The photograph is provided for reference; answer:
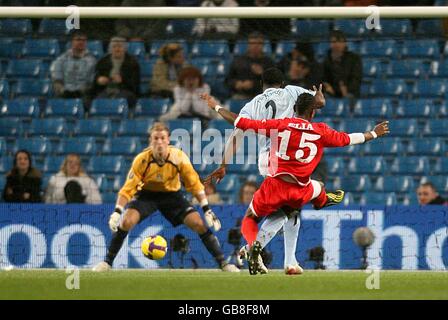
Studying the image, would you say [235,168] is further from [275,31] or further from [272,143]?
[272,143]

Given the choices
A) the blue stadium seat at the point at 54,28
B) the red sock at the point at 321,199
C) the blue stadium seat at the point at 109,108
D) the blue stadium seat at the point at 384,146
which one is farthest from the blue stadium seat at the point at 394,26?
the blue stadium seat at the point at 54,28

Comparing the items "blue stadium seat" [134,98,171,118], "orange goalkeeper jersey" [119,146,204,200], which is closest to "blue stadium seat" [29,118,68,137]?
"blue stadium seat" [134,98,171,118]

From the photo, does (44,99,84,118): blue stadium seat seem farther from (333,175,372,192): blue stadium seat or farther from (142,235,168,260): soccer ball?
(333,175,372,192): blue stadium seat

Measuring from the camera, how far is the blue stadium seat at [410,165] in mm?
12258

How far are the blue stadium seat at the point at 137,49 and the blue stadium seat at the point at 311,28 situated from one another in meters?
1.81

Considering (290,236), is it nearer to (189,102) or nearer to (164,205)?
(164,205)

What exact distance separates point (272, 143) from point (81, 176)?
2.94 m

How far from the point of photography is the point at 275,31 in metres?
12.1

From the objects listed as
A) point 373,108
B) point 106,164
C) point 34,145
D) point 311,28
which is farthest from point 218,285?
point 311,28

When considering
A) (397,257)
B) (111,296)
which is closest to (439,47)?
(397,257)

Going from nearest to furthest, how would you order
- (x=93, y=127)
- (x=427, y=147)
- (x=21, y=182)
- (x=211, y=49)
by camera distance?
(x=21, y=182)
(x=93, y=127)
(x=427, y=147)
(x=211, y=49)

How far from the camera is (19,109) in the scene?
11898 mm

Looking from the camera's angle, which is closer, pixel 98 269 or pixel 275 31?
→ pixel 98 269

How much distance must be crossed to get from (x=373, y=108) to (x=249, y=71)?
150cm
